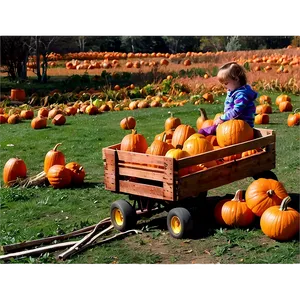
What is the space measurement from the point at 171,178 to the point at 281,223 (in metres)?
0.95

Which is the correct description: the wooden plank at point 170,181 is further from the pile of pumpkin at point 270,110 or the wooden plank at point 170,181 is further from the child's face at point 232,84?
the pile of pumpkin at point 270,110

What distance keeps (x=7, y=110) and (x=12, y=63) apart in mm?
3344

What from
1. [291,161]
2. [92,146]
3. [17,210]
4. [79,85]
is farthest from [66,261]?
[79,85]

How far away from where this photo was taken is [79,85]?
722 inches

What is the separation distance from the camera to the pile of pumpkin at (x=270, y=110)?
10.2m

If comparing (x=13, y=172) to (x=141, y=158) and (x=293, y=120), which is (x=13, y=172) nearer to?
(x=141, y=158)

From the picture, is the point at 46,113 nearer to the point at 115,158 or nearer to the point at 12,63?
the point at 12,63

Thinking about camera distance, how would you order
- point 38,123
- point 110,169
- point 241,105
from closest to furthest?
point 110,169 → point 241,105 → point 38,123

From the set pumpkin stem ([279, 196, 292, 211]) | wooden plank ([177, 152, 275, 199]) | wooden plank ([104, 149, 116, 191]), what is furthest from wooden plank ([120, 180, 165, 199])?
pumpkin stem ([279, 196, 292, 211])

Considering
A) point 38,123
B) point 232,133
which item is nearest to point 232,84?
point 232,133

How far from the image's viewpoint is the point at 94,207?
615cm

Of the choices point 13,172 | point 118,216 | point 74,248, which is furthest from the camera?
point 13,172

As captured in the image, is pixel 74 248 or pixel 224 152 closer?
pixel 74 248

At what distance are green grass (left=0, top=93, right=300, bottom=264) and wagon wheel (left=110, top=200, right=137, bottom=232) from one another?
0.15 metres
